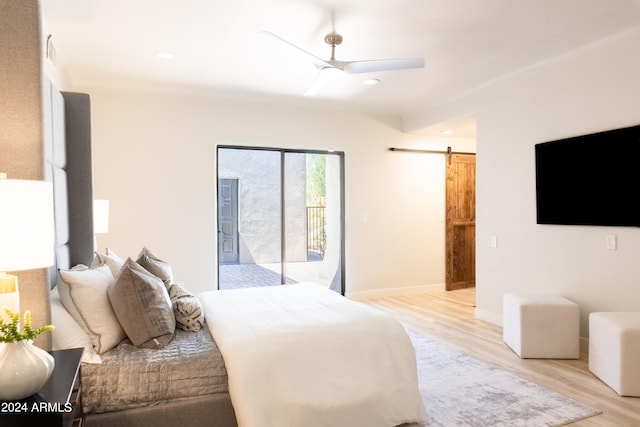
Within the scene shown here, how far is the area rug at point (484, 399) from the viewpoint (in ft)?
8.26

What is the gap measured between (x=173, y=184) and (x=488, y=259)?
152 inches

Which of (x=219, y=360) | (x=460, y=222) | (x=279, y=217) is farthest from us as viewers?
(x=460, y=222)

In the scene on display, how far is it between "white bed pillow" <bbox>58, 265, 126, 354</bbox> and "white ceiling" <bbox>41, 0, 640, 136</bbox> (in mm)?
1924

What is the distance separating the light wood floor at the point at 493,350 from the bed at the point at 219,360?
1.31m

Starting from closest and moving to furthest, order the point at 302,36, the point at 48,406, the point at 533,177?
the point at 48,406 < the point at 302,36 < the point at 533,177

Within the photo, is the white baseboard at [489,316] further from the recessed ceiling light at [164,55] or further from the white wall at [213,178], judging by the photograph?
the recessed ceiling light at [164,55]

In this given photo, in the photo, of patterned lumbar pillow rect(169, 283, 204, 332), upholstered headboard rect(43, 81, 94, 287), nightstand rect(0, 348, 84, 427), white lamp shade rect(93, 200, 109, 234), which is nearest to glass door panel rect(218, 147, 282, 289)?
white lamp shade rect(93, 200, 109, 234)

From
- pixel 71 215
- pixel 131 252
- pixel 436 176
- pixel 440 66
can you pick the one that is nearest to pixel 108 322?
pixel 71 215

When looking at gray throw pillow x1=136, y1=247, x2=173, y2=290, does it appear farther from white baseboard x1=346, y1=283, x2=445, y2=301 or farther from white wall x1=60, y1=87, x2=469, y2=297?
white baseboard x1=346, y1=283, x2=445, y2=301

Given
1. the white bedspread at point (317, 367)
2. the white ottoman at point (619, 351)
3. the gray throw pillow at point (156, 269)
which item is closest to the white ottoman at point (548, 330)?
the white ottoman at point (619, 351)

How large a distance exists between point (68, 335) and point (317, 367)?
4.06 ft

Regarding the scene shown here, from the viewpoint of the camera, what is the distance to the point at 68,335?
199 cm

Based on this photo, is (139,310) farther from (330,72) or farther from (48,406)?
(330,72)

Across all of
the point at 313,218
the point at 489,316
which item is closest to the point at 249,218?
the point at 313,218
